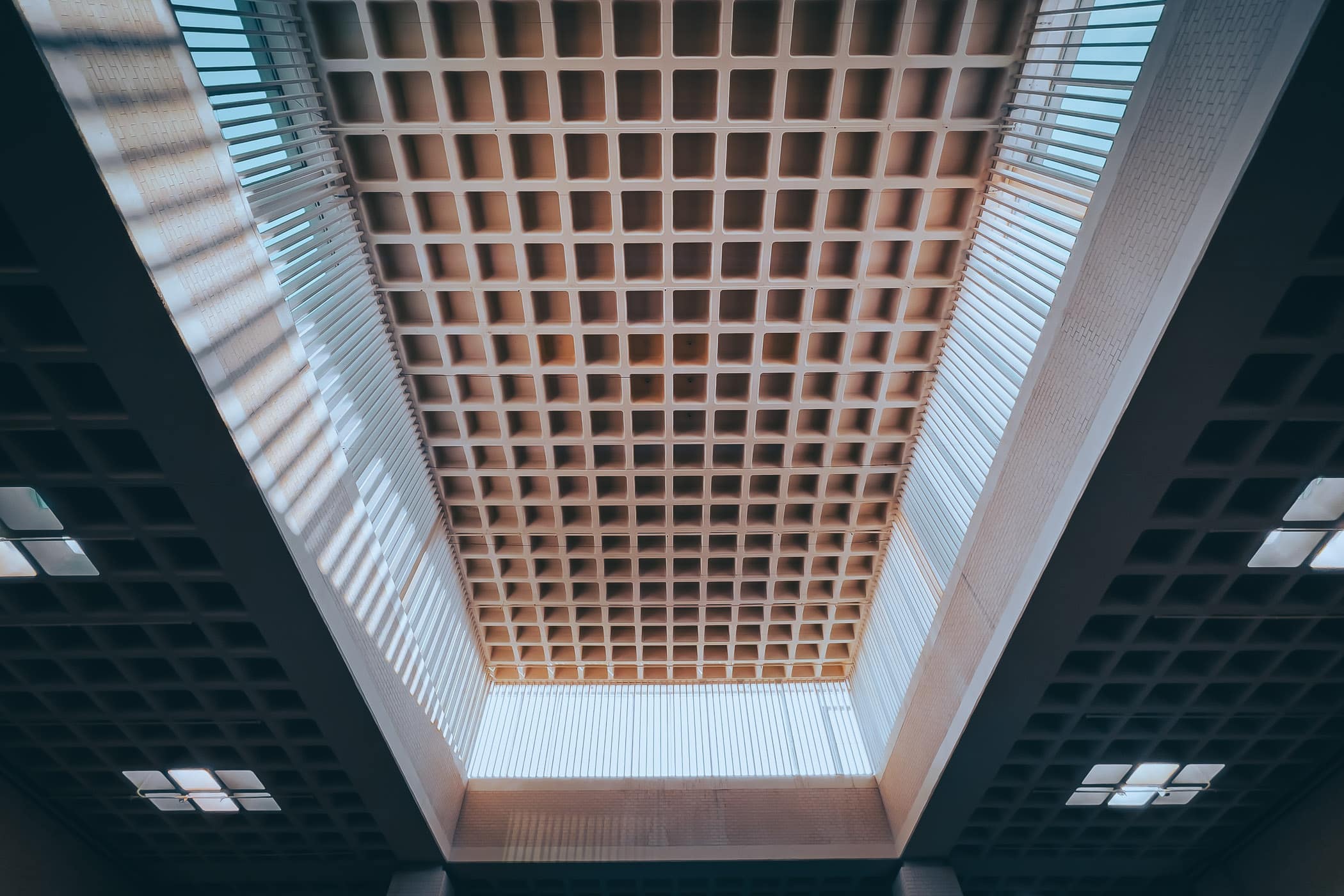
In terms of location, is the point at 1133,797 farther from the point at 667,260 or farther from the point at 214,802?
the point at 214,802

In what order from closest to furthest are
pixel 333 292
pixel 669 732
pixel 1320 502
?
pixel 1320 502, pixel 333 292, pixel 669 732

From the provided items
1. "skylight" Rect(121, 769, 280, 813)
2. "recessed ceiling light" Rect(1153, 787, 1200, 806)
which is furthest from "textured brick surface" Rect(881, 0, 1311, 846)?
"skylight" Rect(121, 769, 280, 813)

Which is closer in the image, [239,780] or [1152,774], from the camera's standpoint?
[239,780]

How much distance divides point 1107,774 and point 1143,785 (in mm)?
802

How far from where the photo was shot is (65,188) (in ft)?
16.5

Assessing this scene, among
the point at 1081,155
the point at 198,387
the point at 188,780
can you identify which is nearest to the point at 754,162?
the point at 1081,155

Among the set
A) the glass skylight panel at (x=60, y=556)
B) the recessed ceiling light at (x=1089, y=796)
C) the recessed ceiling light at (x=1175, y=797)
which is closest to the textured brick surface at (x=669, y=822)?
the recessed ceiling light at (x=1089, y=796)

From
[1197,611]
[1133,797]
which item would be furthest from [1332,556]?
[1133,797]

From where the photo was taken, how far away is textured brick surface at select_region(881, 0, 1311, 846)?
5.14 metres

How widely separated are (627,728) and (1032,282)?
42.9 ft

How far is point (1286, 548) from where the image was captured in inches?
324

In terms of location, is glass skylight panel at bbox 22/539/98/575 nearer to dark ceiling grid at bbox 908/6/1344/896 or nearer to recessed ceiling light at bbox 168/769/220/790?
recessed ceiling light at bbox 168/769/220/790

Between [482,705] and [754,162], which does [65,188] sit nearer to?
[754,162]

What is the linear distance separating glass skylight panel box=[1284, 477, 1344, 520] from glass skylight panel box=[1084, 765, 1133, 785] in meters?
6.35
